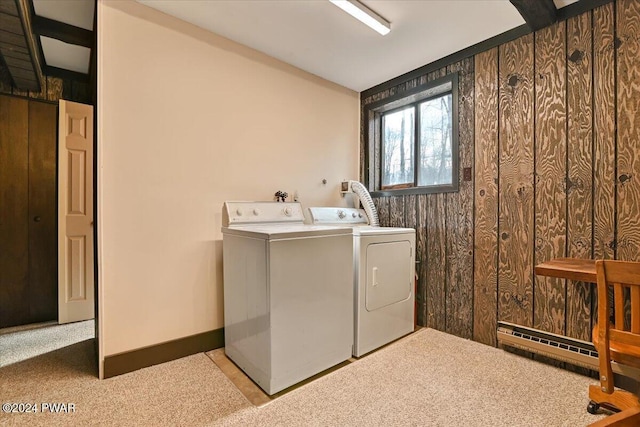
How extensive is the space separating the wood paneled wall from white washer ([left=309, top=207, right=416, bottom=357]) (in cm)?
31

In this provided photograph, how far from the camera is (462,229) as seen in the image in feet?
7.91

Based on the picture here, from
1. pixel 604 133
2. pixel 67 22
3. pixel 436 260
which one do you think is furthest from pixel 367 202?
pixel 67 22

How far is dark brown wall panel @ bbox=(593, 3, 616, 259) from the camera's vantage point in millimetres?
1743

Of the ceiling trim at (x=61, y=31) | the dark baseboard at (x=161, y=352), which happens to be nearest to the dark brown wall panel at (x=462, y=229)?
the dark baseboard at (x=161, y=352)

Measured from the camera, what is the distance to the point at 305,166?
2781mm

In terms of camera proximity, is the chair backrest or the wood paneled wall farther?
the wood paneled wall

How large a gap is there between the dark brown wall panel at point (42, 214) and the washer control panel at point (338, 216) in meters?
2.53

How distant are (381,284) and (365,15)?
6.22 feet

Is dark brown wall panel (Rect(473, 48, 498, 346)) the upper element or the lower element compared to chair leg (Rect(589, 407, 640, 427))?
upper

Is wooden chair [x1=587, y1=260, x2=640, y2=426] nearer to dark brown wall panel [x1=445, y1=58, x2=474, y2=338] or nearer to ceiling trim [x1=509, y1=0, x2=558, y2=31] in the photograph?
dark brown wall panel [x1=445, y1=58, x2=474, y2=338]

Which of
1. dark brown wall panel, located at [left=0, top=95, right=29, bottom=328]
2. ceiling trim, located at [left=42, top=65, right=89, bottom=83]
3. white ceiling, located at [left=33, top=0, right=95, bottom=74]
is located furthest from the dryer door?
ceiling trim, located at [left=42, top=65, right=89, bottom=83]

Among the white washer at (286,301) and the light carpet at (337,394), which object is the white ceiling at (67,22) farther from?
the light carpet at (337,394)

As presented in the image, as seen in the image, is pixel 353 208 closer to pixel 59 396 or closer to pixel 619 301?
pixel 619 301

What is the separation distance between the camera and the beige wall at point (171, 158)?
1.82m
